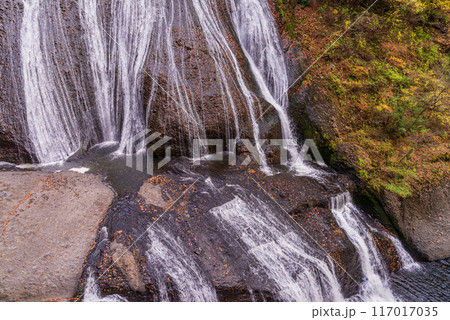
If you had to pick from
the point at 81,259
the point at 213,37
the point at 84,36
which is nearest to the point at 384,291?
the point at 81,259

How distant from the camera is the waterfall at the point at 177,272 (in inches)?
155

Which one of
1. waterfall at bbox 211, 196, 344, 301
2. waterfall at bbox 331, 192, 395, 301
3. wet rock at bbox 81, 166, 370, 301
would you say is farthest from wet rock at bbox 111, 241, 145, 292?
waterfall at bbox 331, 192, 395, 301

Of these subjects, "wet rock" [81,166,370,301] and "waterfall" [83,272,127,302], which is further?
"wet rock" [81,166,370,301]

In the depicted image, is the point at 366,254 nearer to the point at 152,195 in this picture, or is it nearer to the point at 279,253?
the point at 279,253

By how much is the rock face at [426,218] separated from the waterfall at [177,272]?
471 centimetres

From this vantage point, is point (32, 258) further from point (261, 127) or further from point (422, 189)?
point (422, 189)

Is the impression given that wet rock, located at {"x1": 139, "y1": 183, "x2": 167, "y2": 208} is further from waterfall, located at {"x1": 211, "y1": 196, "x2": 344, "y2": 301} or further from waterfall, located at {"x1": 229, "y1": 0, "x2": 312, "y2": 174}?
waterfall, located at {"x1": 229, "y1": 0, "x2": 312, "y2": 174}

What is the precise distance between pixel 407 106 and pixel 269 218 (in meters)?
5.20

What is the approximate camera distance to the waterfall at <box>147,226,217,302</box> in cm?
394

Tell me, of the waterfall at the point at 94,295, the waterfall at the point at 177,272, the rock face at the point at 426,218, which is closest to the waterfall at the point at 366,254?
the rock face at the point at 426,218

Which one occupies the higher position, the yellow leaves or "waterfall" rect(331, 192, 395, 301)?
the yellow leaves

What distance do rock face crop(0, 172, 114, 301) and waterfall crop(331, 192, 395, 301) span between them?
4.91 metres

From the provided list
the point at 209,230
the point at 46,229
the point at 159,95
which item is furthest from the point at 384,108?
the point at 46,229

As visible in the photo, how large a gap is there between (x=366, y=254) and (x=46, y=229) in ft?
19.5
